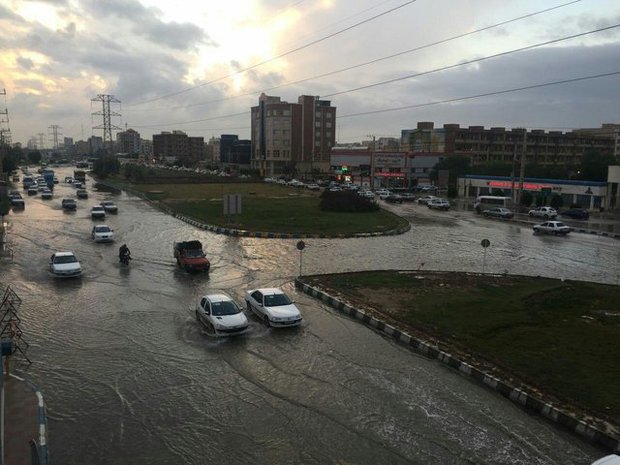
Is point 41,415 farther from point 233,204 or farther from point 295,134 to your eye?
point 295,134

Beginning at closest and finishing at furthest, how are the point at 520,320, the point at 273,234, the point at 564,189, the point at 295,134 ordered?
1. the point at 520,320
2. the point at 273,234
3. the point at 564,189
4. the point at 295,134

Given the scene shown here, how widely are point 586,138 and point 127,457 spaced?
153635 mm

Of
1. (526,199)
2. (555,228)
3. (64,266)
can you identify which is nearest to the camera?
(64,266)

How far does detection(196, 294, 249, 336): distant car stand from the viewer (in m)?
16.9

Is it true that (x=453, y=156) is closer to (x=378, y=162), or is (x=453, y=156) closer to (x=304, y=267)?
(x=378, y=162)

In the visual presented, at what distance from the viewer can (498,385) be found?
43.1 ft

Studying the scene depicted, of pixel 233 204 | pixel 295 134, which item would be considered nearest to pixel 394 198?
pixel 233 204

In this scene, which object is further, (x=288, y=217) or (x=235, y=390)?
(x=288, y=217)

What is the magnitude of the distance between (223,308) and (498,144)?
120261mm

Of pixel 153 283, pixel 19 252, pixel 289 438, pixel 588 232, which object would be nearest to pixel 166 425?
pixel 289 438

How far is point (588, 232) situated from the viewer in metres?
45.0

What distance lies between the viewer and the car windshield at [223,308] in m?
17.5

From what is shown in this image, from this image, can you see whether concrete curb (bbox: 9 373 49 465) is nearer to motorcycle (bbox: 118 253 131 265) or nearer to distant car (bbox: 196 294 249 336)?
distant car (bbox: 196 294 249 336)

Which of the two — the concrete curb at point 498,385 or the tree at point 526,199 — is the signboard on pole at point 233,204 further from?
the tree at point 526,199
